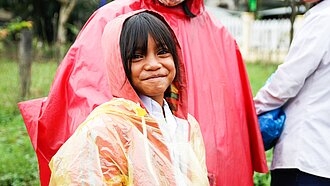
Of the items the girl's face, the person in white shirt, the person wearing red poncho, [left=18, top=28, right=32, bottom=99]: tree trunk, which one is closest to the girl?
the girl's face

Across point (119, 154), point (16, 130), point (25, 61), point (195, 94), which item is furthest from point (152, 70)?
point (25, 61)

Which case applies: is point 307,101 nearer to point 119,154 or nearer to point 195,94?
point 195,94

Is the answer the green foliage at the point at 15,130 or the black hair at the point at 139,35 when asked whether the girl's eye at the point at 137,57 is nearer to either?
the black hair at the point at 139,35

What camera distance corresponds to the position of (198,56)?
288cm

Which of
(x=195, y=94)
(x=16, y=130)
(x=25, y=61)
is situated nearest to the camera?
(x=195, y=94)

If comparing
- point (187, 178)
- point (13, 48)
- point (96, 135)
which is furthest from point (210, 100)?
point (13, 48)

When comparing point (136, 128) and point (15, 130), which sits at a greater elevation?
point (136, 128)

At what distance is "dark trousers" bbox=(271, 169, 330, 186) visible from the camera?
2777 mm

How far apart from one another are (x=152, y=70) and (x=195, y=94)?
896mm

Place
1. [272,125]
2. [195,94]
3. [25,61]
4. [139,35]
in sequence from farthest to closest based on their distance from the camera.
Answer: [25,61], [272,125], [195,94], [139,35]

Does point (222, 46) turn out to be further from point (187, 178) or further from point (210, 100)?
point (187, 178)

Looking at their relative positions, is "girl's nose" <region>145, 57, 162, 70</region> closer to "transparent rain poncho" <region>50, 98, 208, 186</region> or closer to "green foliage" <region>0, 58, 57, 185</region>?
"transparent rain poncho" <region>50, 98, 208, 186</region>

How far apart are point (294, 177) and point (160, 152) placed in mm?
1214

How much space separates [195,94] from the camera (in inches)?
110
